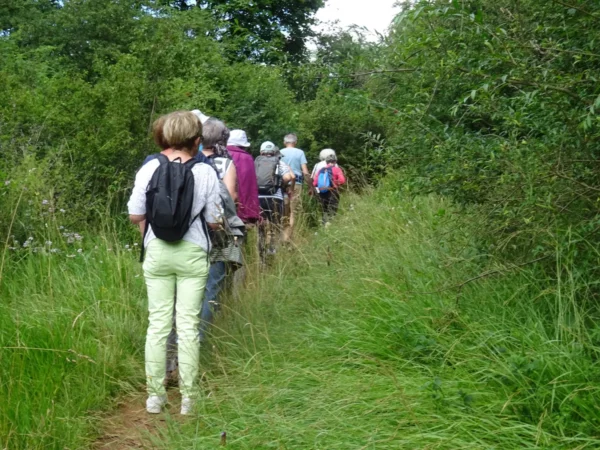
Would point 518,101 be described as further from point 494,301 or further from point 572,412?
point 572,412

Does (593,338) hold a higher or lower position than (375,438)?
higher

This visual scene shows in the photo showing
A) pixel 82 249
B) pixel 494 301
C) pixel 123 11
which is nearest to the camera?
pixel 494 301

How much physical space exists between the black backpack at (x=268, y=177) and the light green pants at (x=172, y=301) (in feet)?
14.0

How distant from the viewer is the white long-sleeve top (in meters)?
4.48

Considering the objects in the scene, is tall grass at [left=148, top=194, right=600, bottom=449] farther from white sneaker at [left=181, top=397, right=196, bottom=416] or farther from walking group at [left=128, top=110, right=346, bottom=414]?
walking group at [left=128, top=110, right=346, bottom=414]

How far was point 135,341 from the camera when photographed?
5285 mm

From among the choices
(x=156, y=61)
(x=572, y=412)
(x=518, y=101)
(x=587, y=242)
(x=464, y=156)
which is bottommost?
(x=572, y=412)

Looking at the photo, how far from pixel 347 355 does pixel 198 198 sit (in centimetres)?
128

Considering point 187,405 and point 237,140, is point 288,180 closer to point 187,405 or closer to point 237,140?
point 237,140

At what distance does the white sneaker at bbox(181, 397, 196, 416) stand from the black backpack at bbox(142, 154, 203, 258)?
920 millimetres

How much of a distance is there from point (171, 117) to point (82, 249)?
2503mm

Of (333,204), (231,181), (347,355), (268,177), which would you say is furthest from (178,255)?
(333,204)

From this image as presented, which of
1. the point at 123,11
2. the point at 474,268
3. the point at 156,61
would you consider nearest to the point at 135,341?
the point at 474,268

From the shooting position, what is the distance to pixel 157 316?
4.56 m
